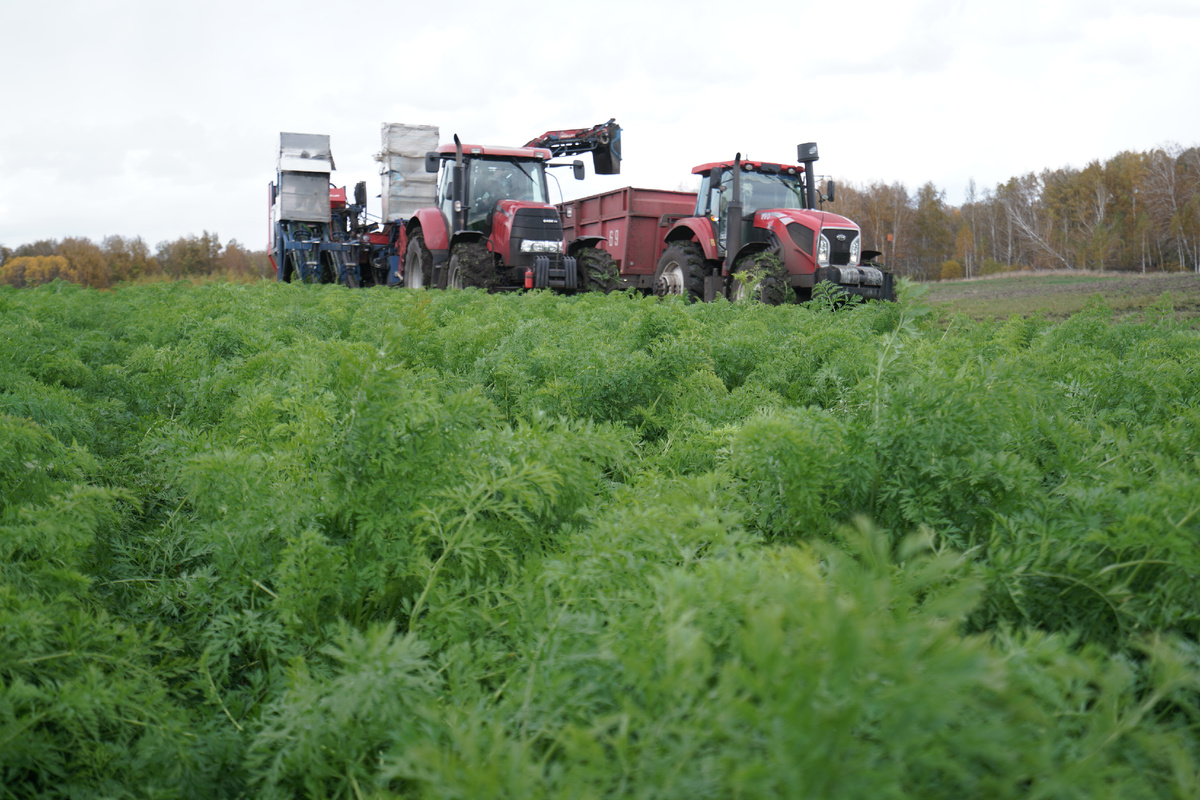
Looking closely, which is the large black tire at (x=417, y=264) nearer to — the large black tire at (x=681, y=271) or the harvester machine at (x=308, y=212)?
the harvester machine at (x=308, y=212)

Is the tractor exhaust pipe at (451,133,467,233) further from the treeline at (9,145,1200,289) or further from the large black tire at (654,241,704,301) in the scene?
the treeline at (9,145,1200,289)

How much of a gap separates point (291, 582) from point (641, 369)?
228cm

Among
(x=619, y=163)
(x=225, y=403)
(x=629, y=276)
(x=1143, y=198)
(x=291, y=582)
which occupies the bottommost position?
(x=291, y=582)

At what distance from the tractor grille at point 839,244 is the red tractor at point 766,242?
0.05 feet

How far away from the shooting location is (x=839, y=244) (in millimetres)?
12172

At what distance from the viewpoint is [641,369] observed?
4.06m

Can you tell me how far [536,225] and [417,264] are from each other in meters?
3.89

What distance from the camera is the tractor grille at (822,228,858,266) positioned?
12.1m

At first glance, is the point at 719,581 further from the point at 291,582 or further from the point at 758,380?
the point at 758,380

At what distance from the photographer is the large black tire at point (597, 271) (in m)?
14.4

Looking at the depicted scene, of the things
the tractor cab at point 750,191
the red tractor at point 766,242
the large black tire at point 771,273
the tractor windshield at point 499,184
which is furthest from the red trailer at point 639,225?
the large black tire at point 771,273

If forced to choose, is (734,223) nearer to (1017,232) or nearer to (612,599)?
(612,599)

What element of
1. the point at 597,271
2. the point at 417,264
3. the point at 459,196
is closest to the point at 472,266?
the point at 459,196

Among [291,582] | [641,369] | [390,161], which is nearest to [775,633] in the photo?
[291,582]
